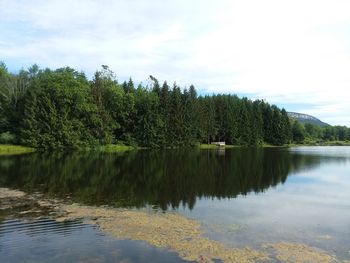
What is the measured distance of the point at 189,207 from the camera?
21.5 meters

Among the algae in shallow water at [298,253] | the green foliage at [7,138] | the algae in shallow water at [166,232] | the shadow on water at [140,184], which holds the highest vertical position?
the green foliage at [7,138]

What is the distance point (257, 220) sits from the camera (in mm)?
18625

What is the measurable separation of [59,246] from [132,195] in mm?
11694

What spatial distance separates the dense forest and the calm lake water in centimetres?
4609

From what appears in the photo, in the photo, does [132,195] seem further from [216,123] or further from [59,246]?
[216,123]

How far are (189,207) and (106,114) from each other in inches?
3018

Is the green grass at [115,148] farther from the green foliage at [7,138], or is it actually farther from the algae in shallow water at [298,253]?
the algae in shallow water at [298,253]

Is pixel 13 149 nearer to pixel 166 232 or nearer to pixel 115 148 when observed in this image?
pixel 115 148

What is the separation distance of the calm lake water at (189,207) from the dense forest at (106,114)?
151ft

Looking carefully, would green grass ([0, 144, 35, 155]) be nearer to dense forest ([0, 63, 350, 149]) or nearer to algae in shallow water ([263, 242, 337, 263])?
dense forest ([0, 63, 350, 149])

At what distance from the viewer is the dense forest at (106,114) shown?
271 ft

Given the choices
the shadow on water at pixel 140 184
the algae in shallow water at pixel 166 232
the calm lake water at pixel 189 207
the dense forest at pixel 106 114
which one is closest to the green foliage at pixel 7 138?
the dense forest at pixel 106 114

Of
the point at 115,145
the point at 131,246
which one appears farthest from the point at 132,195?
the point at 115,145

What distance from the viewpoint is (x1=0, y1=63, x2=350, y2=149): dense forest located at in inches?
3248
